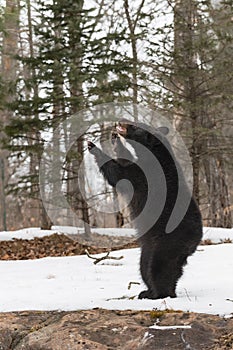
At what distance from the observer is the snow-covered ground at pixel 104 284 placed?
4744 millimetres

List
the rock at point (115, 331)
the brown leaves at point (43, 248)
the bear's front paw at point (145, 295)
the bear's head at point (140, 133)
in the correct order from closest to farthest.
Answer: the rock at point (115, 331) < the bear's front paw at point (145, 295) < the bear's head at point (140, 133) < the brown leaves at point (43, 248)

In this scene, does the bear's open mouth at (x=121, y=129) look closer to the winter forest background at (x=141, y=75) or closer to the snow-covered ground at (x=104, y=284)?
the snow-covered ground at (x=104, y=284)

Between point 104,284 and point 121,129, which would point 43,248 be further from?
point 121,129

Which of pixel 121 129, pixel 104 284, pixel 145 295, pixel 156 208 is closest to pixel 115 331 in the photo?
pixel 145 295

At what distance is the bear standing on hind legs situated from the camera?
191 inches

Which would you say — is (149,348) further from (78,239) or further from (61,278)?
(78,239)

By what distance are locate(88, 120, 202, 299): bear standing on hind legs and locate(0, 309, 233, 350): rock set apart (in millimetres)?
550

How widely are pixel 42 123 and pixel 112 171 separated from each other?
29.7 feet

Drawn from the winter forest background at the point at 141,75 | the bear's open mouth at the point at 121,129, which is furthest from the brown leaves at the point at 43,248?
the bear's open mouth at the point at 121,129

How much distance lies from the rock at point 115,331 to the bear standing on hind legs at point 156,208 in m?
0.55

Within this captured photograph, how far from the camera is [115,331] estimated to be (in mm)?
4090

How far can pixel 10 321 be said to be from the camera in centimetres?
456

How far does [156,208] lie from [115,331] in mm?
1313

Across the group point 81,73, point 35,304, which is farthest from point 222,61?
point 35,304
